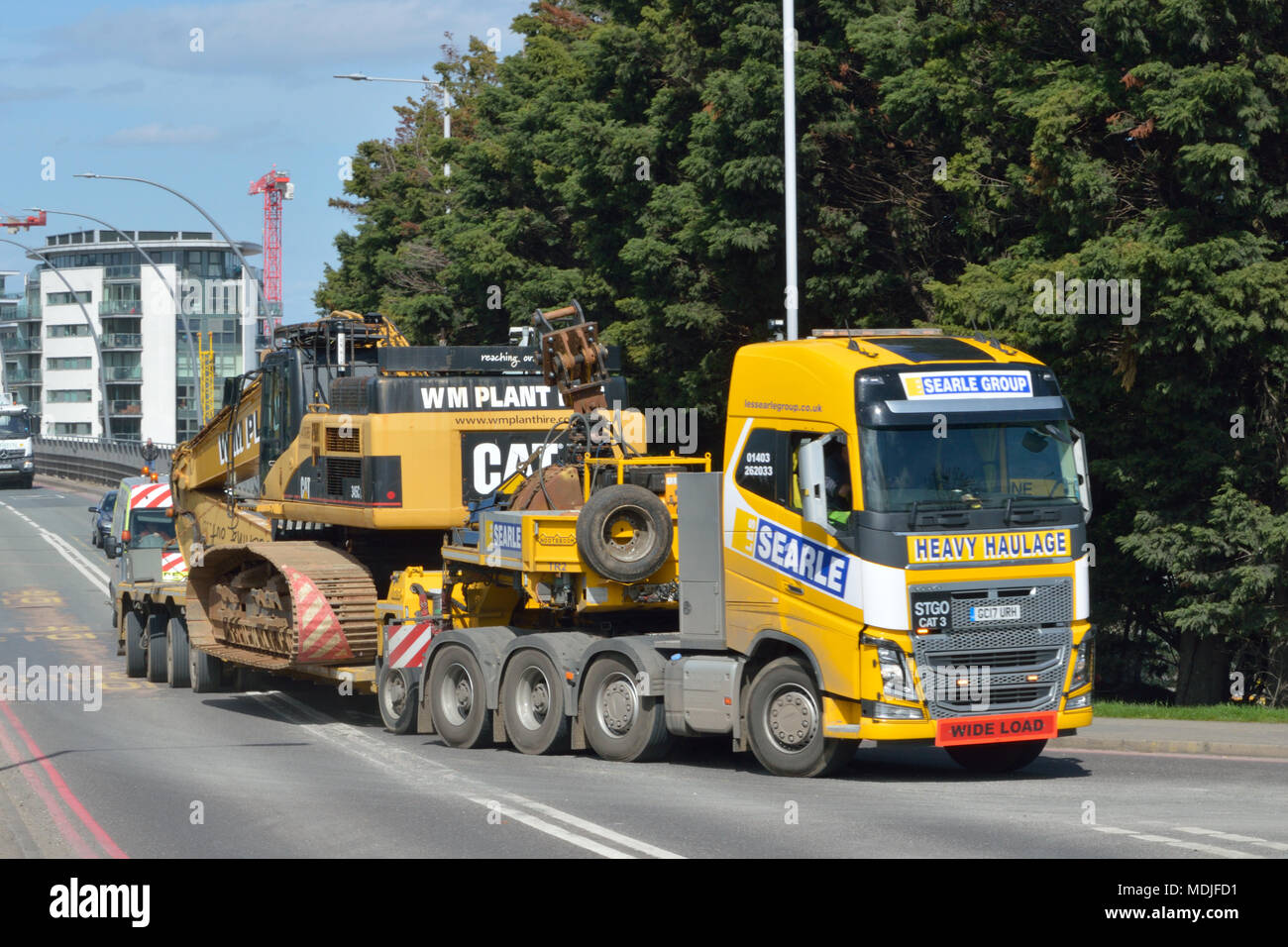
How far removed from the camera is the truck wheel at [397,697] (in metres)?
18.3

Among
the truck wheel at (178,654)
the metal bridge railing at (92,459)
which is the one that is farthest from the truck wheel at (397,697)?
the metal bridge railing at (92,459)

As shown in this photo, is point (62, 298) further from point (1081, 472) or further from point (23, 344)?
point (1081, 472)

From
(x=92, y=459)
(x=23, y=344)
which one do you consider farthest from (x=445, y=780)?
(x=23, y=344)

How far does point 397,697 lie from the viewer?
61.3ft

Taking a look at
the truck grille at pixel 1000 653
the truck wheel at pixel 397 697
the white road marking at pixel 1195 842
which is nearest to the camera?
the white road marking at pixel 1195 842

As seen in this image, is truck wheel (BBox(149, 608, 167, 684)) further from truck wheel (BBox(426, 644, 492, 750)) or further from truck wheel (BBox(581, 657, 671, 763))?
truck wheel (BBox(581, 657, 671, 763))

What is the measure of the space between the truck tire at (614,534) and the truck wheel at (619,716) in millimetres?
840

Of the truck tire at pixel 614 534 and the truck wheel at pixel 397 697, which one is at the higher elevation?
the truck tire at pixel 614 534

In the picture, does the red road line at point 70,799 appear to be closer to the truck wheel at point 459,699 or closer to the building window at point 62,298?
the truck wheel at point 459,699

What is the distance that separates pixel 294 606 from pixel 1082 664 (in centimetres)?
880

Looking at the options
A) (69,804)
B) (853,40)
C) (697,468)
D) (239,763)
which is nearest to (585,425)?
(697,468)

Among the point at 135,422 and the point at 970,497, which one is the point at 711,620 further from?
the point at 135,422

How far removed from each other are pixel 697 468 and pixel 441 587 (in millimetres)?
3500

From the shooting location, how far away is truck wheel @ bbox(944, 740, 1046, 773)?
581 inches
